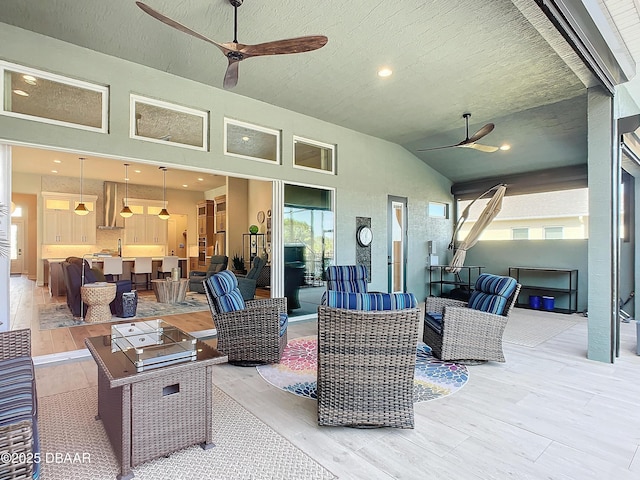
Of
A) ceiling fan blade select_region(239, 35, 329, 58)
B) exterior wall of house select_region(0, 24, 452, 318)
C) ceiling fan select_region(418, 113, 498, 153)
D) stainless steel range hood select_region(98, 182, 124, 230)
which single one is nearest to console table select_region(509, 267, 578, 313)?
exterior wall of house select_region(0, 24, 452, 318)

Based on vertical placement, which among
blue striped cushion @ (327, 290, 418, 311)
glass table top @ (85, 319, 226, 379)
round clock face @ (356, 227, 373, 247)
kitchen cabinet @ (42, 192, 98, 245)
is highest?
kitchen cabinet @ (42, 192, 98, 245)

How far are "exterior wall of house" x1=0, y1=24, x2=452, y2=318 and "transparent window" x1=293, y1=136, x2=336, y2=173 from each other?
10 centimetres

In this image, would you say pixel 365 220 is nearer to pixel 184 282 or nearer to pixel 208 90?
pixel 208 90

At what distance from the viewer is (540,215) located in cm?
752

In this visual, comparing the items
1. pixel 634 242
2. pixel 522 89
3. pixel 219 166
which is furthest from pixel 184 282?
pixel 634 242

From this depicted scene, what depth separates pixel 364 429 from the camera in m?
2.46

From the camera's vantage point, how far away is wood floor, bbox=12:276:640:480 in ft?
6.70

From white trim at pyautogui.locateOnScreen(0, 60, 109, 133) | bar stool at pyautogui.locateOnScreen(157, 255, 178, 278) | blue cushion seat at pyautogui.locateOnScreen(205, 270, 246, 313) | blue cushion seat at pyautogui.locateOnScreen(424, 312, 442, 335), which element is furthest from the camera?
bar stool at pyautogui.locateOnScreen(157, 255, 178, 278)

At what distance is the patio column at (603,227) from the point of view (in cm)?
393

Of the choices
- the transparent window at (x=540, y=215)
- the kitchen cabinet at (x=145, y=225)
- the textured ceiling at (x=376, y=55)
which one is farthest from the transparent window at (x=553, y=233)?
the kitchen cabinet at (x=145, y=225)

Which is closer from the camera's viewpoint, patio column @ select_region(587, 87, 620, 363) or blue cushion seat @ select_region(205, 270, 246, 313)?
blue cushion seat @ select_region(205, 270, 246, 313)

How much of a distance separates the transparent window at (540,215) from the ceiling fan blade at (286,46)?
6.34m

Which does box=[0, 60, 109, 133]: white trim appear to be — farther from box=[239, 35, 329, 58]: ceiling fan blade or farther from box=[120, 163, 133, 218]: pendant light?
box=[120, 163, 133, 218]: pendant light

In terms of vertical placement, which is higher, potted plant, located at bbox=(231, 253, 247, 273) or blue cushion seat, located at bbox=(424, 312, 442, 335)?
potted plant, located at bbox=(231, 253, 247, 273)
